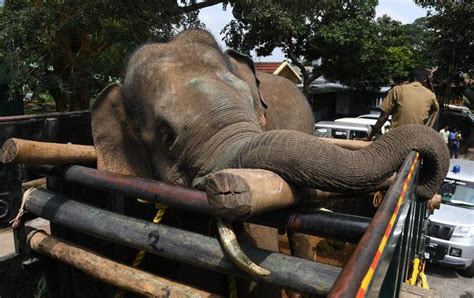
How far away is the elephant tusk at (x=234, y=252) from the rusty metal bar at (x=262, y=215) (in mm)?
56

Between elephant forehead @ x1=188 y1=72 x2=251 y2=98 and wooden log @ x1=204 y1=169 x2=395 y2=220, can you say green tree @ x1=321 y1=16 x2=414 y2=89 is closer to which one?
elephant forehead @ x1=188 y1=72 x2=251 y2=98

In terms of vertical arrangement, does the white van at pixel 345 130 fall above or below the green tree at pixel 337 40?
below

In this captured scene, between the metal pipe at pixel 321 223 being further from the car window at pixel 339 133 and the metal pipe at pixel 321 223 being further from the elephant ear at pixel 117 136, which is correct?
the car window at pixel 339 133

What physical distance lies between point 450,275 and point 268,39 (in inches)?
577

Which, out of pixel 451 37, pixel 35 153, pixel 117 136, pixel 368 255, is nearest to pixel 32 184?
pixel 117 136

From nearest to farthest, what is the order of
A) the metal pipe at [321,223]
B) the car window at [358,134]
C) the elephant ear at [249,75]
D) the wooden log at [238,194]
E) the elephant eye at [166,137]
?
the wooden log at [238,194] < the metal pipe at [321,223] < the elephant eye at [166,137] < the elephant ear at [249,75] < the car window at [358,134]

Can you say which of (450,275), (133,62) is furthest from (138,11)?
(450,275)

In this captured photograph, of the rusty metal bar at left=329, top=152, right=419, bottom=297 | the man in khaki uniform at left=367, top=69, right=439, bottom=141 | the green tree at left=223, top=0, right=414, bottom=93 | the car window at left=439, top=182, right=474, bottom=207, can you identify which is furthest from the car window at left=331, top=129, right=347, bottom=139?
the rusty metal bar at left=329, top=152, right=419, bottom=297

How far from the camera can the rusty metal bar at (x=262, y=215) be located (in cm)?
138

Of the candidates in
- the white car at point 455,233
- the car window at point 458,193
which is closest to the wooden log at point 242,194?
the white car at point 455,233

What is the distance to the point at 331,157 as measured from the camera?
62.5 inches

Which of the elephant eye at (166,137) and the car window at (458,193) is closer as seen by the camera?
the elephant eye at (166,137)

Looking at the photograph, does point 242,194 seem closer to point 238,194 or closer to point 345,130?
point 238,194

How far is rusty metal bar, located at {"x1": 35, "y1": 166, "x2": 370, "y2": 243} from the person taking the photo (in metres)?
1.38
